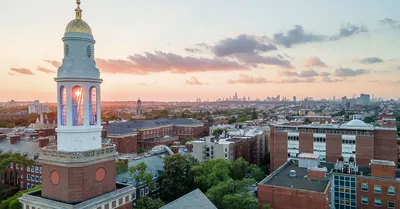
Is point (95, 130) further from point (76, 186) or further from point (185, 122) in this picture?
point (185, 122)

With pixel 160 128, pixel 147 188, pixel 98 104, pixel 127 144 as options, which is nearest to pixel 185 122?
pixel 160 128

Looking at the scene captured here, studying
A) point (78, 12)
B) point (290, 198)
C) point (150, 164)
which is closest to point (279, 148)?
point (290, 198)

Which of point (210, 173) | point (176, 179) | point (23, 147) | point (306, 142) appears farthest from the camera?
point (23, 147)

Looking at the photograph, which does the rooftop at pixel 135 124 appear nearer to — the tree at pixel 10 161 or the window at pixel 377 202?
the tree at pixel 10 161

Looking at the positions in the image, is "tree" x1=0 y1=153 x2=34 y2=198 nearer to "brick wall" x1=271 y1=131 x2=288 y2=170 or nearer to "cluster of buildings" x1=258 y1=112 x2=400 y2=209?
"cluster of buildings" x1=258 y1=112 x2=400 y2=209

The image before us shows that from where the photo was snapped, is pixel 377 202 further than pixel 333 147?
No

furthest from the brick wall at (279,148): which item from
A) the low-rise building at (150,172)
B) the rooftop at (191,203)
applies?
the rooftop at (191,203)

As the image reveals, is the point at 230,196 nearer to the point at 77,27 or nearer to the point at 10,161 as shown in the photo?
the point at 77,27

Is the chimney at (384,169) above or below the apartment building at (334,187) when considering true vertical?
above
